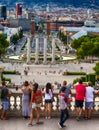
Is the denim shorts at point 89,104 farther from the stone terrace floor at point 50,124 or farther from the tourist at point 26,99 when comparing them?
the tourist at point 26,99

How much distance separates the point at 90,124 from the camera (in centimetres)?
1515

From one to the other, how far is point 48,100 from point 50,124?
831mm

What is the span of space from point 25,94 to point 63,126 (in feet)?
5.14

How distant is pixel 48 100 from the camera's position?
611 inches

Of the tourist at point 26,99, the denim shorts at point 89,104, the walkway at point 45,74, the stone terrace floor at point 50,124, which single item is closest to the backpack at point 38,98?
the tourist at point 26,99

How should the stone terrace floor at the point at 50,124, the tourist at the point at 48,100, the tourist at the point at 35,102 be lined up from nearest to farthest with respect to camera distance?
the stone terrace floor at the point at 50,124 < the tourist at the point at 35,102 < the tourist at the point at 48,100

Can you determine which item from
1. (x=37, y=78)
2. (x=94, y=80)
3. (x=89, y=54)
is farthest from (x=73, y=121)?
(x=89, y=54)

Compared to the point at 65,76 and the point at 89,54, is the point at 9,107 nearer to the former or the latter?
the point at 65,76

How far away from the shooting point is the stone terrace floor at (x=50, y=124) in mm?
14703

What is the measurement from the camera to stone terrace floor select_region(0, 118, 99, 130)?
14703mm

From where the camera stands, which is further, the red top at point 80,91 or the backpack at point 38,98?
the red top at point 80,91

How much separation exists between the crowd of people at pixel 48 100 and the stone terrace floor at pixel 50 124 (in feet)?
0.60

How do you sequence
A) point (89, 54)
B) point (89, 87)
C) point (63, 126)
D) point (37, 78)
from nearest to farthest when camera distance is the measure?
point (63, 126), point (89, 87), point (37, 78), point (89, 54)

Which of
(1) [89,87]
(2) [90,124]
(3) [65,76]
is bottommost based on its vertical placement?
(3) [65,76]
